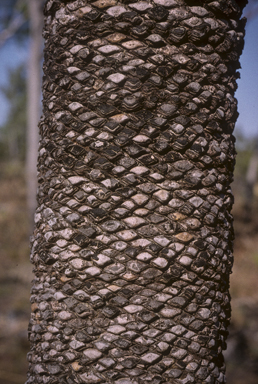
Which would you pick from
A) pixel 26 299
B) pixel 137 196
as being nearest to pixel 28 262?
pixel 26 299

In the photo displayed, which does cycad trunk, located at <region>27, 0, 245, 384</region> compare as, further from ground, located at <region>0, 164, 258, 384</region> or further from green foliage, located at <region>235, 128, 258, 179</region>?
green foliage, located at <region>235, 128, 258, 179</region>

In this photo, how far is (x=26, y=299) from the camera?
702 centimetres

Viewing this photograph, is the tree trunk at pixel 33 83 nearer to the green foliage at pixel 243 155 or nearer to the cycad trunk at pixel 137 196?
the cycad trunk at pixel 137 196

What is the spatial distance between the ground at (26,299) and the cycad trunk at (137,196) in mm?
4005

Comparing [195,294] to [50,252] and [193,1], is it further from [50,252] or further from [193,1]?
[193,1]

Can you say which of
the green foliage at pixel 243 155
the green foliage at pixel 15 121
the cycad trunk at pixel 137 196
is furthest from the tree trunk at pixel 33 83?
the green foliage at pixel 243 155

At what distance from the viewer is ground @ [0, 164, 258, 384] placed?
16.6ft

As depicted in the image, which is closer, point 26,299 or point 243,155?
point 26,299

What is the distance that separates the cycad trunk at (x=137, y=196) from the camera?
3.86 ft

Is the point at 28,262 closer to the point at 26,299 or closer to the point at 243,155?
the point at 26,299

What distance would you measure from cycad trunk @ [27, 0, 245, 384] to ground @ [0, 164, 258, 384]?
4.01m

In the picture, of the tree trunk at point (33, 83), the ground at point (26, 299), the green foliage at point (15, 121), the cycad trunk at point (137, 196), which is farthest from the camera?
the green foliage at point (15, 121)

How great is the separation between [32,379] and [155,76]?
119cm

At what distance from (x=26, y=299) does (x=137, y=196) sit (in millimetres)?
6533
